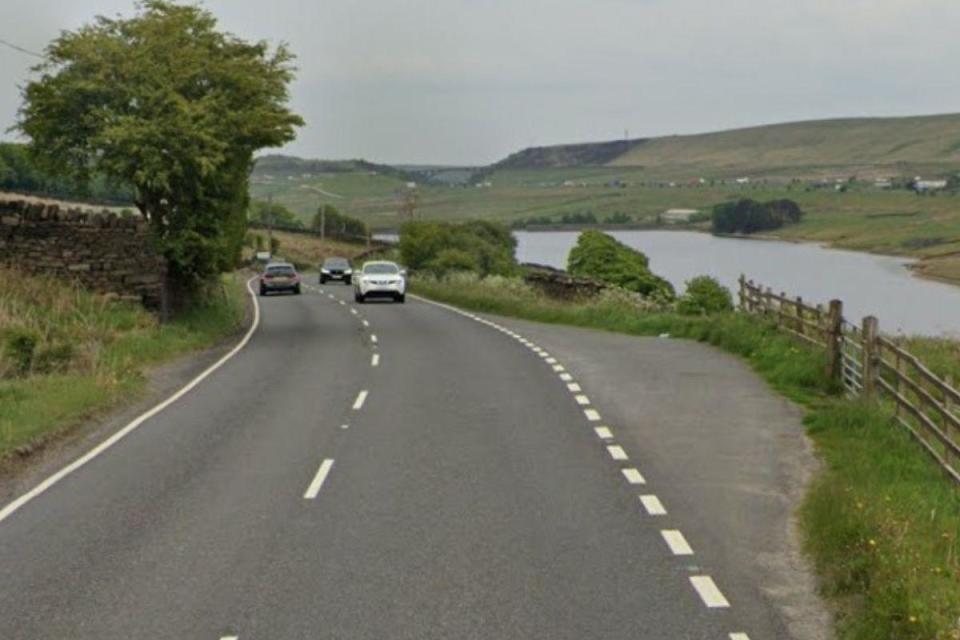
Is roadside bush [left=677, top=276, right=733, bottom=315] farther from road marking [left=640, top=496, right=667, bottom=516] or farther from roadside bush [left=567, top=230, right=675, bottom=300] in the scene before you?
roadside bush [left=567, top=230, right=675, bottom=300]

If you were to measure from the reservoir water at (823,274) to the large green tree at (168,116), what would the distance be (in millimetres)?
31028

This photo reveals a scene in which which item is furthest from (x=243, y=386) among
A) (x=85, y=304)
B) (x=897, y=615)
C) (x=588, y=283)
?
(x=588, y=283)

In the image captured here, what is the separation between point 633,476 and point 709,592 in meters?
4.36

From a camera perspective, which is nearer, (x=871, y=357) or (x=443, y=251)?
(x=871, y=357)

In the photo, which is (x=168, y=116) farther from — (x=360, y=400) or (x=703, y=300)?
(x=703, y=300)

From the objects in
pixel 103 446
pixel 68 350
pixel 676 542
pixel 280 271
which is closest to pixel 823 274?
pixel 280 271

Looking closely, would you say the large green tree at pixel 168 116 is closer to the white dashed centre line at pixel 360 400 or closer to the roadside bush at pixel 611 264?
the white dashed centre line at pixel 360 400

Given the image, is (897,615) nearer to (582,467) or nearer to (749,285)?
(582,467)

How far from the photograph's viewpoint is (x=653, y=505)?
1163 cm

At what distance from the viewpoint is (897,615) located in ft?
25.0

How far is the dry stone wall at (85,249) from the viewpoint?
2942cm

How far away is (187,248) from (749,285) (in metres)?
14.6

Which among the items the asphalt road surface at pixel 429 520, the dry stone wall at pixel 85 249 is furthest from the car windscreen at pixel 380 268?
the asphalt road surface at pixel 429 520

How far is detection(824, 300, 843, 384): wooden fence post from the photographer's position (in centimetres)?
1967
